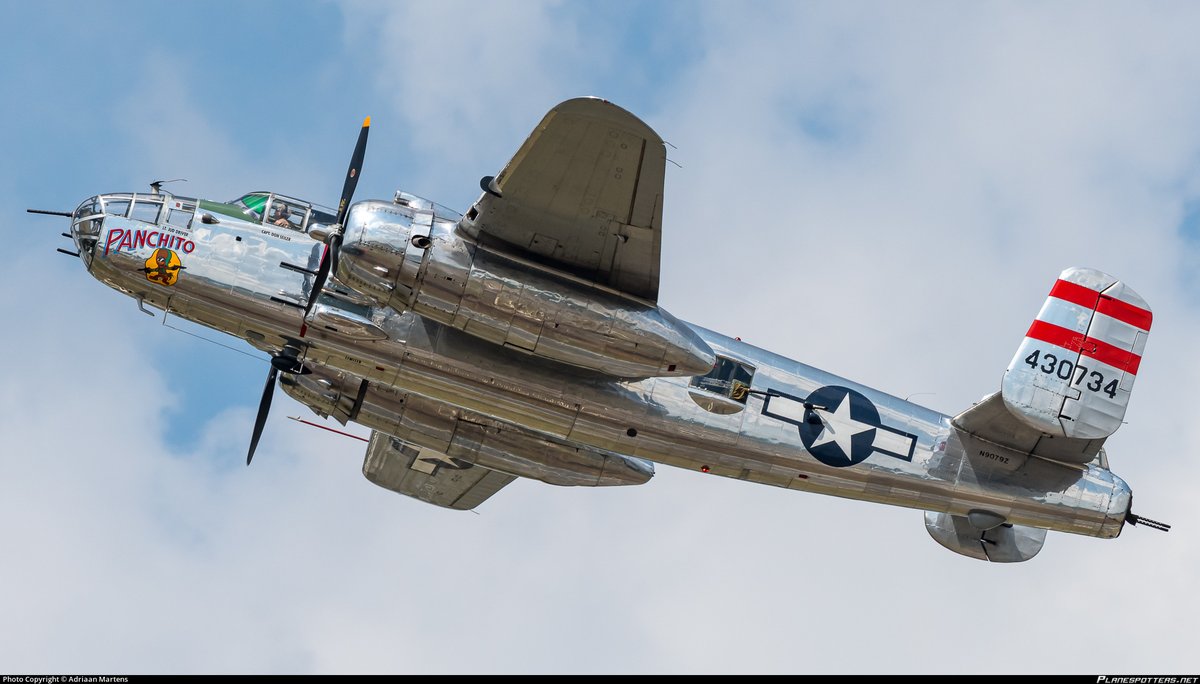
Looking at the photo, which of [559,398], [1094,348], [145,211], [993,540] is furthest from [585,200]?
[993,540]

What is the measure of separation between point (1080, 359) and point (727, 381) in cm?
495

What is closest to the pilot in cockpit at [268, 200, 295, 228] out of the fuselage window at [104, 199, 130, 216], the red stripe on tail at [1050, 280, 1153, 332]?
the fuselage window at [104, 199, 130, 216]

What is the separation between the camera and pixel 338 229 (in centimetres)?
1648

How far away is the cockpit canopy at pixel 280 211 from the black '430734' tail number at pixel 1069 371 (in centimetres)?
969

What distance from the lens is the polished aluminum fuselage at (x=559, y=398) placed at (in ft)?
55.9

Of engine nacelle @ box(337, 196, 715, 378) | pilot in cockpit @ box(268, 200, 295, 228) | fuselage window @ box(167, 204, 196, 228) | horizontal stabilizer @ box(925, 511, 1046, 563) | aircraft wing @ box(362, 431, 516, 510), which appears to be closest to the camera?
engine nacelle @ box(337, 196, 715, 378)

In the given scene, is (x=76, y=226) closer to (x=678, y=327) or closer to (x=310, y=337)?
(x=310, y=337)

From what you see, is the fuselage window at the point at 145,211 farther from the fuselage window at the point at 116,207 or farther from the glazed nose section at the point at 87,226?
the glazed nose section at the point at 87,226

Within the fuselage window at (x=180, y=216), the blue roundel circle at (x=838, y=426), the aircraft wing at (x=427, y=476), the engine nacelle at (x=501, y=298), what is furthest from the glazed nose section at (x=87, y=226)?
the blue roundel circle at (x=838, y=426)

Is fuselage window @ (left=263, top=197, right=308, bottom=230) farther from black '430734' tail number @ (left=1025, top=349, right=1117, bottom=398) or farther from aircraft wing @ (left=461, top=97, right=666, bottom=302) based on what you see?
black '430734' tail number @ (left=1025, top=349, right=1117, bottom=398)

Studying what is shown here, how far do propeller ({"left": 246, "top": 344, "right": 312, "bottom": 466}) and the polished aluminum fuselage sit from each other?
173mm

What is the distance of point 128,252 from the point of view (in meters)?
16.8

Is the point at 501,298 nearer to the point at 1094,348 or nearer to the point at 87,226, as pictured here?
the point at 87,226

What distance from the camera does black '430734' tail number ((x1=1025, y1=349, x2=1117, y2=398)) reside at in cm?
1848
